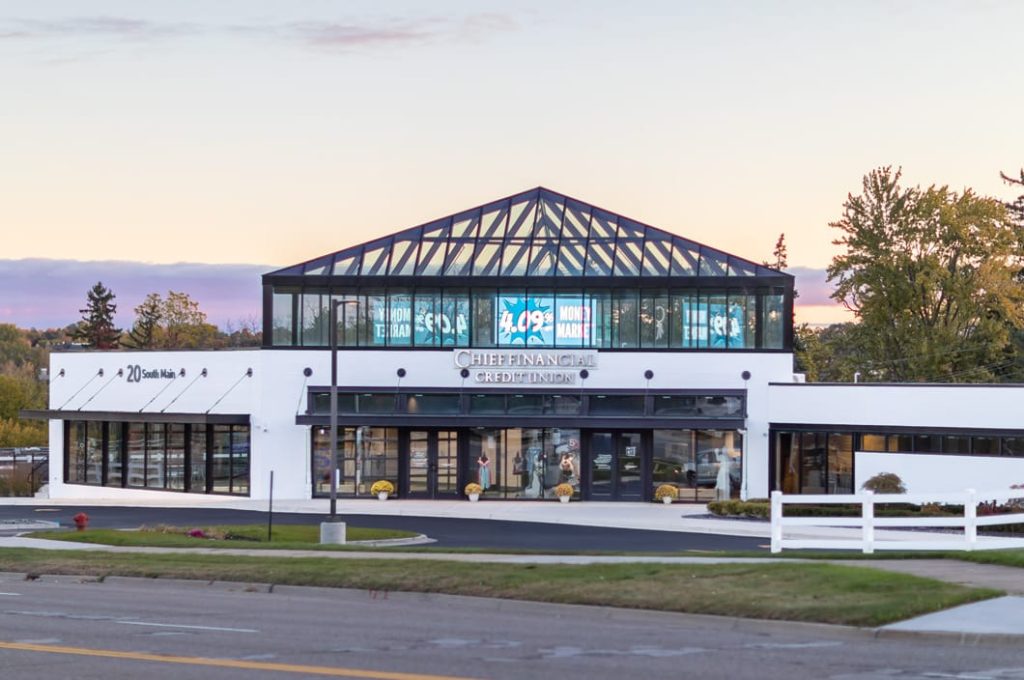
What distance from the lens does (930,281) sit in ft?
245

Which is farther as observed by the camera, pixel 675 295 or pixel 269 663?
pixel 675 295

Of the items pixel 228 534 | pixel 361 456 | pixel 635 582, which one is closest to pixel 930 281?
pixel 361 456

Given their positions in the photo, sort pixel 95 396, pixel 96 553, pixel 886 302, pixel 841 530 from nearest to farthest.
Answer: pixel 96 553
pixel 841 530
pixel 95 396
pixel 886 302

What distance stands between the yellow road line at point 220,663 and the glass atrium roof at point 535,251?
37.5 meters

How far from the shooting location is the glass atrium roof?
54156mm

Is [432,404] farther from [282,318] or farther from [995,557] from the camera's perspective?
[995,557]

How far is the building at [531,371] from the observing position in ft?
175

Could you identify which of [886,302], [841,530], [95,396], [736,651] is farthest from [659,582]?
[886,302]

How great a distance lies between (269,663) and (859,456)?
38.5 m

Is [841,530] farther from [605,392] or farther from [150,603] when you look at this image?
[150,603]

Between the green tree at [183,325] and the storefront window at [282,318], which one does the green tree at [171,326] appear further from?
the storefront window at [282,318]

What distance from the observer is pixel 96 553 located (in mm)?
30703

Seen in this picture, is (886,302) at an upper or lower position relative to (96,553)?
upper

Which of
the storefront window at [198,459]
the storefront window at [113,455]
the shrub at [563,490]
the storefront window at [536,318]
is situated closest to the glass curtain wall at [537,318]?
the storefront window at [536,318]
